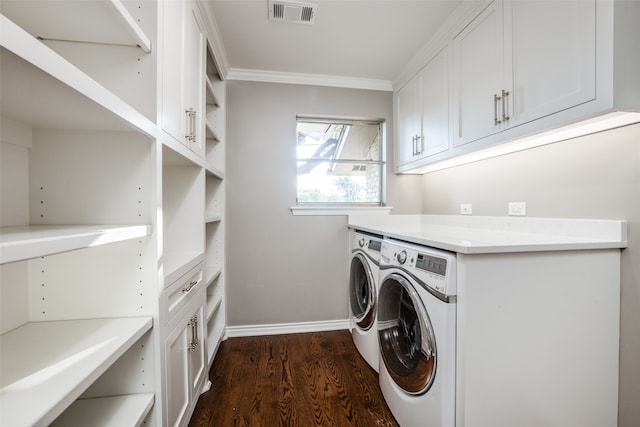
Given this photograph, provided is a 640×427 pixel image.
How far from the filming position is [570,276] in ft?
3.84

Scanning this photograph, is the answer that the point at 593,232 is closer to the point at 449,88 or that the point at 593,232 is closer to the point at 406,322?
the point at 406,322

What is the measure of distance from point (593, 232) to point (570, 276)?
1.06ft

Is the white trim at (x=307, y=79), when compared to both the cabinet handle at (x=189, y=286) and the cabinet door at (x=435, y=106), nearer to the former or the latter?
the cabinet door at (x=435, y=106)

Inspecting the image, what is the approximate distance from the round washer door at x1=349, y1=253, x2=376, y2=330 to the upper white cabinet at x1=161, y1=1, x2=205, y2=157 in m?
1.42

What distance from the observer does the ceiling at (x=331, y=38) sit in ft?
5.63

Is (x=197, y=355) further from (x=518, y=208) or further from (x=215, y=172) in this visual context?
(x=518, y=208)

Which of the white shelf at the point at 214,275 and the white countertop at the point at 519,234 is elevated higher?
the white countertop at the point at 519,234

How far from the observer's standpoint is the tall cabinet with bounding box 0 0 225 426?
0.75 meters

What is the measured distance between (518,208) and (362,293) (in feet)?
4.13

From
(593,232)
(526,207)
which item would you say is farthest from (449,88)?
(593,232)

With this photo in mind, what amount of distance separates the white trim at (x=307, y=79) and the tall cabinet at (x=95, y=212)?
1283 mm

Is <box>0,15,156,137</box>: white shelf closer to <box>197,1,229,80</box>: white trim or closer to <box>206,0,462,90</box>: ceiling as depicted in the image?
<box>197,1,229,80</box>: white trim

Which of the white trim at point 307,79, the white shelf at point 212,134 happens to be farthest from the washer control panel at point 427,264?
the white trim at point 307,79

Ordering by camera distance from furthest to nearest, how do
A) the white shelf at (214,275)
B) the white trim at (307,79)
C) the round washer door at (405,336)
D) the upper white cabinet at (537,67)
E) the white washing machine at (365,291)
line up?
1. the white trim at (307,79)
2. the white shelf at (214,275)
3. the white washing machine at (365,291)
4. the round washer door at (405,336)
5. the upper white cabinet at (537,67)
